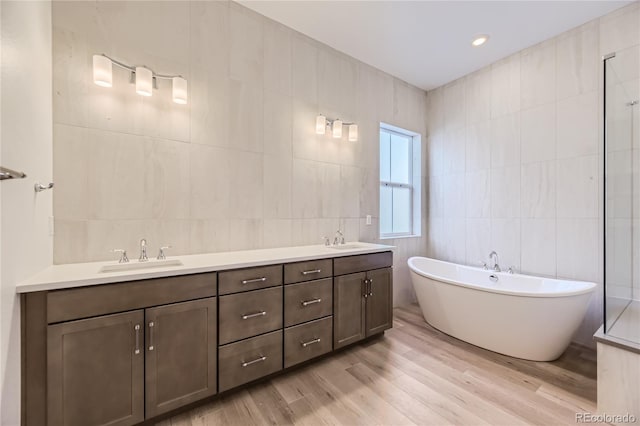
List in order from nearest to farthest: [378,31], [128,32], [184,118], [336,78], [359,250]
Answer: [128,32] → [184,118] → [359,250] → [378,31] → [336,78]

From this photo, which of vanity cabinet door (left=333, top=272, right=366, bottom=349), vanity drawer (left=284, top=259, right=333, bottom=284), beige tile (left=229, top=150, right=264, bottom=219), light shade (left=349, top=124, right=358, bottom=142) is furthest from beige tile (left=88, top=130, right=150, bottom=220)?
light shade (left=349, top=124, right=358, bottom=142)

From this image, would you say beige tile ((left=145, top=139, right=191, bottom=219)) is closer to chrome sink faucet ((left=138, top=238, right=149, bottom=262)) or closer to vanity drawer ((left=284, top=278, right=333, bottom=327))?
chrome sink faucet ((left=138, top=238, right=149, bottom=262))

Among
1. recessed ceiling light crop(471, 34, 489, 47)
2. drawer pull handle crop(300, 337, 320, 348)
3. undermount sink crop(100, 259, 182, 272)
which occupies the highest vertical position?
recessed ceiling light crop(471, 34, 489, 47)

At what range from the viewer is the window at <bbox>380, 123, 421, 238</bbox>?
11.7ft

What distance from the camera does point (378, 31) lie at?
2629 millimetres

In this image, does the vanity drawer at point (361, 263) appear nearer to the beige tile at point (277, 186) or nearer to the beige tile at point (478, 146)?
the beige tile at point (277, 186)

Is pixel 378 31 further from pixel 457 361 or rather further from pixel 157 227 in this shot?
pixel 457 361

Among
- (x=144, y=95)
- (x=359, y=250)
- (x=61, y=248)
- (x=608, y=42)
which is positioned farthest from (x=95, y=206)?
(x=608, y=42)

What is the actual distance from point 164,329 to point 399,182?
3.25 metres

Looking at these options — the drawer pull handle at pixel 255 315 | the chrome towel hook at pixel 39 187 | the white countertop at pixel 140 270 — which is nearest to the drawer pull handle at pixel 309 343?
the drawer pull handle at pixel 255 315

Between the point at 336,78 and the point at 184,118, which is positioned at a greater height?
the point at 336,78

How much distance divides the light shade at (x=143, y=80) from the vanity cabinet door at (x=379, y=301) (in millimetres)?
2271

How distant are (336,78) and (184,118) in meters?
1.73

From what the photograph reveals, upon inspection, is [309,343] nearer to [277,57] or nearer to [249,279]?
[249,279]
